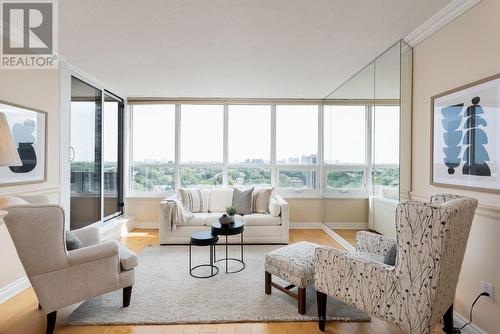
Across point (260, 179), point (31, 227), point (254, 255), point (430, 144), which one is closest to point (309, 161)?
point (260, 179)

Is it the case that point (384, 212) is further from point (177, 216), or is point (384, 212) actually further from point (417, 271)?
point (177, 216)

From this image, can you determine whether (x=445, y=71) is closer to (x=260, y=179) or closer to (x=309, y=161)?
(x=309, y=161)

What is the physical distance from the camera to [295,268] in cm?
211

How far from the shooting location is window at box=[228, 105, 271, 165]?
489 centimetres

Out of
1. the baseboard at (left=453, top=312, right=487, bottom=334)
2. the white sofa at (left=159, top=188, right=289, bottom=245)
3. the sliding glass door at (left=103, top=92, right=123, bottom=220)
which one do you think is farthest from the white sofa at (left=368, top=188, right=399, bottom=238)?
the sliding glass door at (left=103, top=92, right=123, bottom=220)

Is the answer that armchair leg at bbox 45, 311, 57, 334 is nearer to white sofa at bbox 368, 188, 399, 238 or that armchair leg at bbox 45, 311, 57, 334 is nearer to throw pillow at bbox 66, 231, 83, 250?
throw pillow at bbox 66, 231, 83, 250

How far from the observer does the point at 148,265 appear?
10.2ft

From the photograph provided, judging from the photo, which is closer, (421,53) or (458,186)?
(458,186)

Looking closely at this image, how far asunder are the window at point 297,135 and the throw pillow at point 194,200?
5.27 feet

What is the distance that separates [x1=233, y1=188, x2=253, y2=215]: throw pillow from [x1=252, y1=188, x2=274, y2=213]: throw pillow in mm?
88

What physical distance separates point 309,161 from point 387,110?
7.43ft

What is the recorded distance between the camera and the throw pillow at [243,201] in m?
4.12

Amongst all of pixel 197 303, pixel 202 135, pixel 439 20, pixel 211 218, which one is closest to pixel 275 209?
pixel 211 218

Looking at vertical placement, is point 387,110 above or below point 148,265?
above
